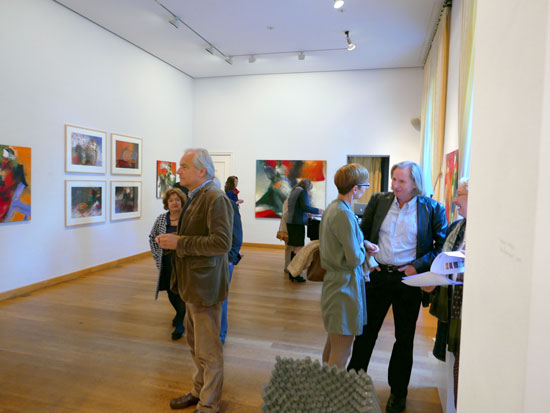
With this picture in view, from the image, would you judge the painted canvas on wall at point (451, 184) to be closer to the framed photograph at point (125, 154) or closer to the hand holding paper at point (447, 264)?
the hand holding paper at point (447, 264)

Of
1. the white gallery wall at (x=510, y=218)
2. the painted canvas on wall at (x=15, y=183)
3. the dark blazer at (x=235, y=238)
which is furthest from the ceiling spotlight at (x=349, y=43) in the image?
the white gallery wall at (x=510, y=218)

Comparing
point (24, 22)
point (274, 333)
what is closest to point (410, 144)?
point (274, 333)

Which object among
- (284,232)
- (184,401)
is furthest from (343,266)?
(284,232)

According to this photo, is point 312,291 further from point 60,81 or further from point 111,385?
point 60,81

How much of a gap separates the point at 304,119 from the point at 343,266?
27.3ft

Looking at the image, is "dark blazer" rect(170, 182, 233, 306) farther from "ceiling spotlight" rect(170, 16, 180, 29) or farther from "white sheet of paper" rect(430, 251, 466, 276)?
"ceiling spotlight" rect(170, 16, 180, 29)

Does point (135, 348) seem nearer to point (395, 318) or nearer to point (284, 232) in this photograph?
point (395, 318)

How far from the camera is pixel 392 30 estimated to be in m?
7.43

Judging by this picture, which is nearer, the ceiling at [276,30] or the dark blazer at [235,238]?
the dark blazer at [235,238]

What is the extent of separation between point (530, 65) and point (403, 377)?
2895 millimetres

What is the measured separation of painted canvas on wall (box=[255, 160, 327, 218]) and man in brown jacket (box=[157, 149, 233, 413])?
778 cm

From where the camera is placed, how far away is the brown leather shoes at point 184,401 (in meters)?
2.87

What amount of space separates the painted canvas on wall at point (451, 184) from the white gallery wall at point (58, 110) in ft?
20.6

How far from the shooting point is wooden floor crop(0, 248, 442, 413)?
3.06 meters
